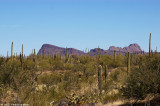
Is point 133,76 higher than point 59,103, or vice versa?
point 133,76

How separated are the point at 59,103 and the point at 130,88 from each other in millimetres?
3838

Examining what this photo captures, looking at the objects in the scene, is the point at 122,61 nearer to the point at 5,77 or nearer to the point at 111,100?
the point at 111,100

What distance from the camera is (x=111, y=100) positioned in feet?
54.3

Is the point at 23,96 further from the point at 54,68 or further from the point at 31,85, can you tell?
the point at 54,68

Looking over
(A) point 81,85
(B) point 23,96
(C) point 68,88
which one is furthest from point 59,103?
(A) point 81,85

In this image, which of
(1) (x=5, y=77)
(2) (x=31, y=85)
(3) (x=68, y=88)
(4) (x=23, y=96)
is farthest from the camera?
(3) (x=68, y=88)

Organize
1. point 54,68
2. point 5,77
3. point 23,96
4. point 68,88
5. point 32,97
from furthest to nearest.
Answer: point 54,68, point 68,88, point 5,77, point 32,97, point 23,96

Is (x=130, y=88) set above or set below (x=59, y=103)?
above

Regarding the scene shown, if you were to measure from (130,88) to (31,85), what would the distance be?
17.3ft

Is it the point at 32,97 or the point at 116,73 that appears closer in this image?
the point at 32,97

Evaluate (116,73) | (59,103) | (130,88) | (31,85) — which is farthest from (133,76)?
(116,73)

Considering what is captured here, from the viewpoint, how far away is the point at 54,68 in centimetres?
4041

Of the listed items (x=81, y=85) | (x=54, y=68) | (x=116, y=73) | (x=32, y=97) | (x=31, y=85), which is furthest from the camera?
(x=54, y=68)

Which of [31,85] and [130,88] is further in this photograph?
[130,88]
